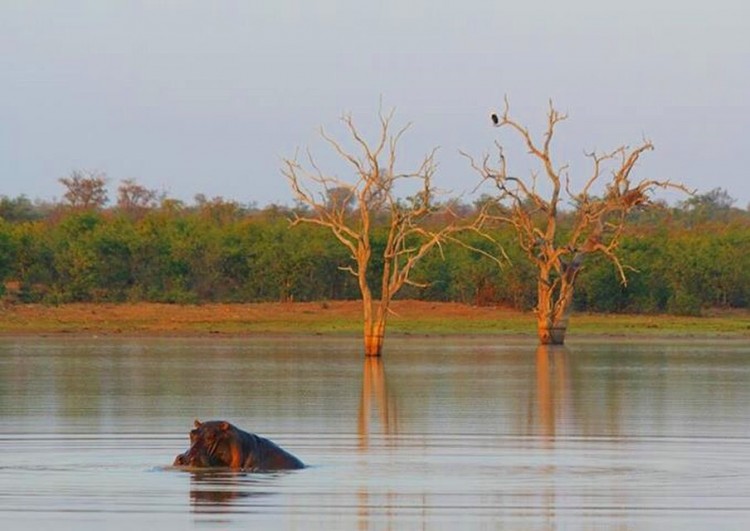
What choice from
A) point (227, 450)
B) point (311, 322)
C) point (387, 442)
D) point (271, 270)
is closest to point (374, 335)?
point (311, 322)

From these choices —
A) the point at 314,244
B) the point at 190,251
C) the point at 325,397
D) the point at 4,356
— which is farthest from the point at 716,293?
the point at 325,397

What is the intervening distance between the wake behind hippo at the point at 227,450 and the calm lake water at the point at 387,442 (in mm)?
202

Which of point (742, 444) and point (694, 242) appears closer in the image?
point (742, 444)

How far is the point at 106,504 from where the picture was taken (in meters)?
13.1

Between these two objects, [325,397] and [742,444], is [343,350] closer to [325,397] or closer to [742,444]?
[325,397]

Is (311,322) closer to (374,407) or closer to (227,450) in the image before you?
(374,407)

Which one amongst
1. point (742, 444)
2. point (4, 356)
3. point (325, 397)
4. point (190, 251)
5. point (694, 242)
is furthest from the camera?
point (694, 242)

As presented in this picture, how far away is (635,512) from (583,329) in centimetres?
4359

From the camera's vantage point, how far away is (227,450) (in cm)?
1499

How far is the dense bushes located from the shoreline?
32.3 inches

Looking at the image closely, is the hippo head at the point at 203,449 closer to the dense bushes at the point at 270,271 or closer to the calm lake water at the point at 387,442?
the calm lake water at the point at 387,442

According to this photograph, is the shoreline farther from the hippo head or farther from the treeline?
the hippo head

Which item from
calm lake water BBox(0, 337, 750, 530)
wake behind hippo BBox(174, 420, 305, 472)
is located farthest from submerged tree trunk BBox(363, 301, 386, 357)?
wake behind hippo BBox(174, 420, 305, 472)

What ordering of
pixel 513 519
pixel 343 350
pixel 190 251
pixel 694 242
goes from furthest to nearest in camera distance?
1. pixel 694 242
2. pixel 190 251
3. pixel 343 350
4. pixel 513 519
